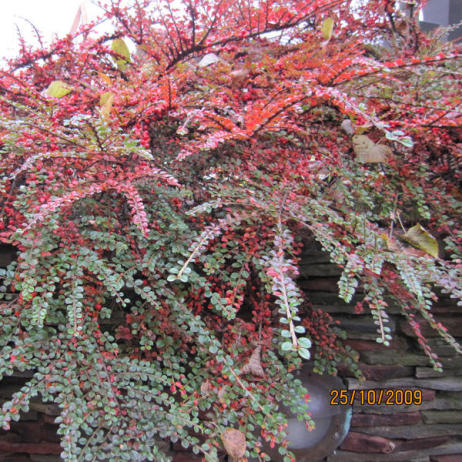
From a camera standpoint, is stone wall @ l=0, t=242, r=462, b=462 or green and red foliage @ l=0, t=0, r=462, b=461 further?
stone wall @ l=0, t=242, r=462, b=462

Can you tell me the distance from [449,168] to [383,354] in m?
0.57

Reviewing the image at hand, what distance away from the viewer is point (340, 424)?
1078 mm

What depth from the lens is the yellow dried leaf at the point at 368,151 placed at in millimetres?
997

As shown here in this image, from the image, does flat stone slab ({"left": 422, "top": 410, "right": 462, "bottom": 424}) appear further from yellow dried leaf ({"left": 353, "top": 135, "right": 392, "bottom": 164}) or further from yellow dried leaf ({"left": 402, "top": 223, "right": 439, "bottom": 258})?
yellow dried leaf ({"left": 353, "top": 135, "right": 392, "bottom": 164})

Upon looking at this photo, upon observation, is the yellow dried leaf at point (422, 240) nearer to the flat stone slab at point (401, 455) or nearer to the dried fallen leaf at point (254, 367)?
the dried fallen leaf at point (254, 367)

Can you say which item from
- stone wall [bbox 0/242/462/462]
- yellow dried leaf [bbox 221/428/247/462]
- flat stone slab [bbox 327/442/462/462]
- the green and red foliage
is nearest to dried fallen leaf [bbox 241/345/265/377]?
the green and red foliage

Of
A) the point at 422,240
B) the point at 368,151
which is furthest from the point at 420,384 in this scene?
the point at 368,151

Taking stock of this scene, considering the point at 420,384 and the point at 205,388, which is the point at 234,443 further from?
the point at 420,384

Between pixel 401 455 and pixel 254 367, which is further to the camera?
pixel 401 455

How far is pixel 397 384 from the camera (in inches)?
43.5

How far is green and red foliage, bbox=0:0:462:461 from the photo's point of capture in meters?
0.77
